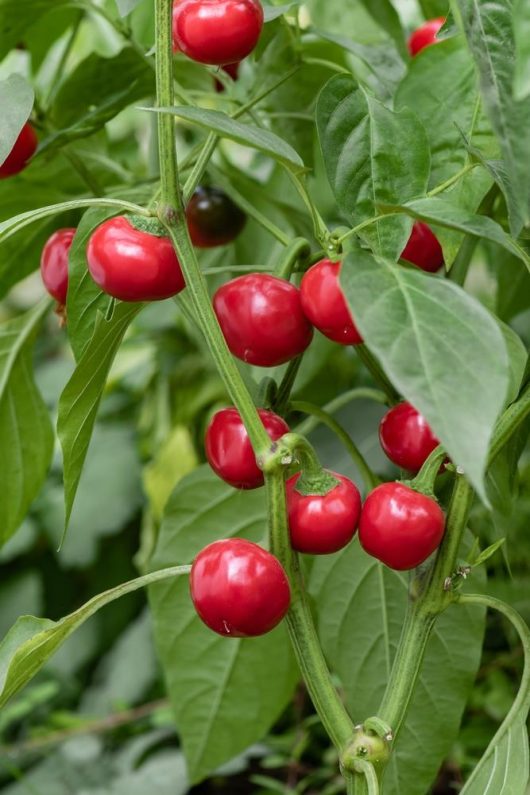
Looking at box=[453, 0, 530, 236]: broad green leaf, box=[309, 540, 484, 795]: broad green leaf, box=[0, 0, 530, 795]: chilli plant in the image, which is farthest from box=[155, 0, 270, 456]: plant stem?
box=[309, 540, 484, 795]: broad green leaf

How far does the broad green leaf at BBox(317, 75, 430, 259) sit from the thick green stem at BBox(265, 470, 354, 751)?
0.44ft

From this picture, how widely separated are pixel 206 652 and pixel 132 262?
34 centimetres

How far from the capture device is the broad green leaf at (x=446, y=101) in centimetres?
50

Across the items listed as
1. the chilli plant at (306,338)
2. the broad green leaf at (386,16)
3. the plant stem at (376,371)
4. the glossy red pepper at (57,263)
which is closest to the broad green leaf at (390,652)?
the chilli plant at (306,338)

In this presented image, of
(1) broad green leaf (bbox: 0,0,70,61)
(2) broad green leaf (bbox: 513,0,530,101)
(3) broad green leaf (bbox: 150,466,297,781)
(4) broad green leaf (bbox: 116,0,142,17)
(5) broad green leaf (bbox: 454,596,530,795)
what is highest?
(2) broad green leaf (bbox: 513,0,530,101)

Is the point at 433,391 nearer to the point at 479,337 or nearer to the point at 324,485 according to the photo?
the point at 479,337

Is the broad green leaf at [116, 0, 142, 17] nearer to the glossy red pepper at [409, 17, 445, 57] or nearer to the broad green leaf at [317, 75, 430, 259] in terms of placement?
the broad green leaf at [317, 75, 430, 259]

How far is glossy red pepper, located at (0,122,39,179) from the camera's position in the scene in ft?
1.90

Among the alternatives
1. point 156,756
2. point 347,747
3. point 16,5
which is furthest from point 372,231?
point 156,756

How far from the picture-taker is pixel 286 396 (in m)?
0.52

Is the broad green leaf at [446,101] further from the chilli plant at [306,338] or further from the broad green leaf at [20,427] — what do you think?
the broad green leaf at [20,427]

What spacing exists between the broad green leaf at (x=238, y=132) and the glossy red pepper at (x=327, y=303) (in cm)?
4

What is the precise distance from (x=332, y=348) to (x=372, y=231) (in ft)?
1.28

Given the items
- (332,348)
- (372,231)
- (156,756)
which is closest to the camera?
(372,231)
